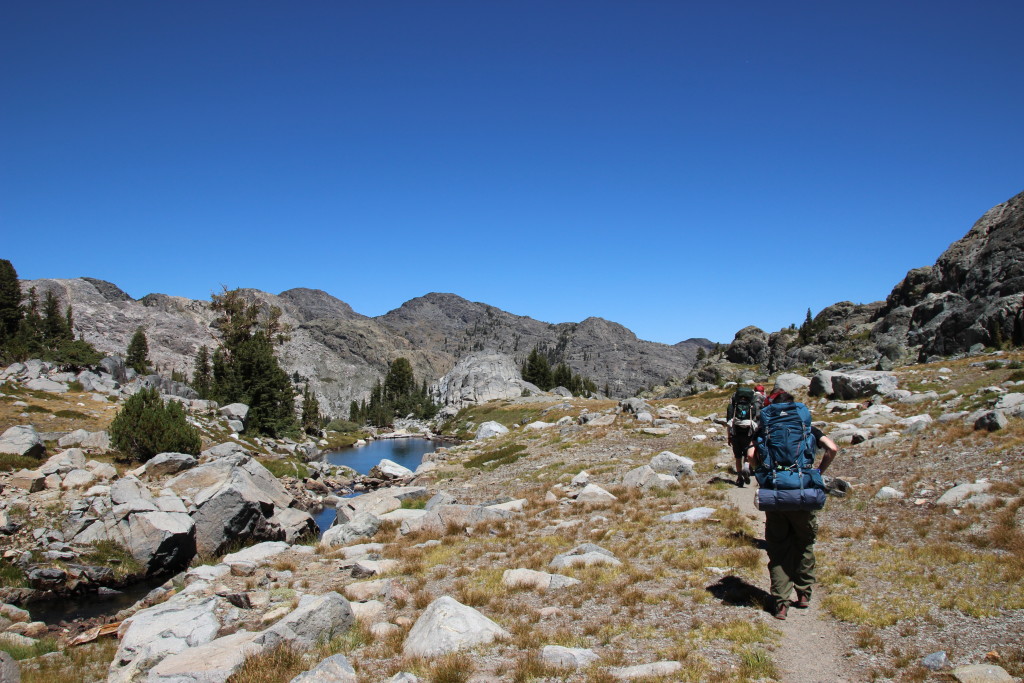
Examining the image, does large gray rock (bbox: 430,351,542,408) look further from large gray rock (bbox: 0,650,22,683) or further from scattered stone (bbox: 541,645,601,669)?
scattered stone (bbox: 541,645,601,669)

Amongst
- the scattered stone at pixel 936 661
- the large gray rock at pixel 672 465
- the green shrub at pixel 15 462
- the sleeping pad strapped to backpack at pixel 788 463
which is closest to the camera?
the scattered stone at pixel 936 661

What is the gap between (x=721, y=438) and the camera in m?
31.5

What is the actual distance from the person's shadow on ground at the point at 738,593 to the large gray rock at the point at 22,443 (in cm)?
3701

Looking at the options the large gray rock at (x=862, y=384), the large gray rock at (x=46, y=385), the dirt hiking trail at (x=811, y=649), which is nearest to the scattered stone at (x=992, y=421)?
the dirt hiking trail at (x=811, y=649)

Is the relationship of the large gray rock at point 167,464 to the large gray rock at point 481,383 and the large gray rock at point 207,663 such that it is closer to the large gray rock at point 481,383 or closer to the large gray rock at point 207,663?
the large gray rock at point 207,663

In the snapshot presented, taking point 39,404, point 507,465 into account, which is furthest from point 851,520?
point 39,404

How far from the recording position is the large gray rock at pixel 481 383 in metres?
152

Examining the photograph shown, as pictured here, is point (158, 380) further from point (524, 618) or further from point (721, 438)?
point (524, 618)

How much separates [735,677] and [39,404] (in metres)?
56.8

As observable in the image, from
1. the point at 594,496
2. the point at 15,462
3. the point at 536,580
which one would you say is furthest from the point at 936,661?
the point at 15,462

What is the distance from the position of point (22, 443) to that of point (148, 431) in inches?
237

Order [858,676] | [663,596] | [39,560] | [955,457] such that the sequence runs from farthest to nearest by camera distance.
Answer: [39,560] → [955,457] → [663,596] → [858,676]

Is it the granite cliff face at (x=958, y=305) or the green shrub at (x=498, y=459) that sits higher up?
the granite cliff face at (x=958, y=305)

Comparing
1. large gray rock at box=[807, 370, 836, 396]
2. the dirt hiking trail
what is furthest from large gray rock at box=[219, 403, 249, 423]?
the dirt hiking trail
